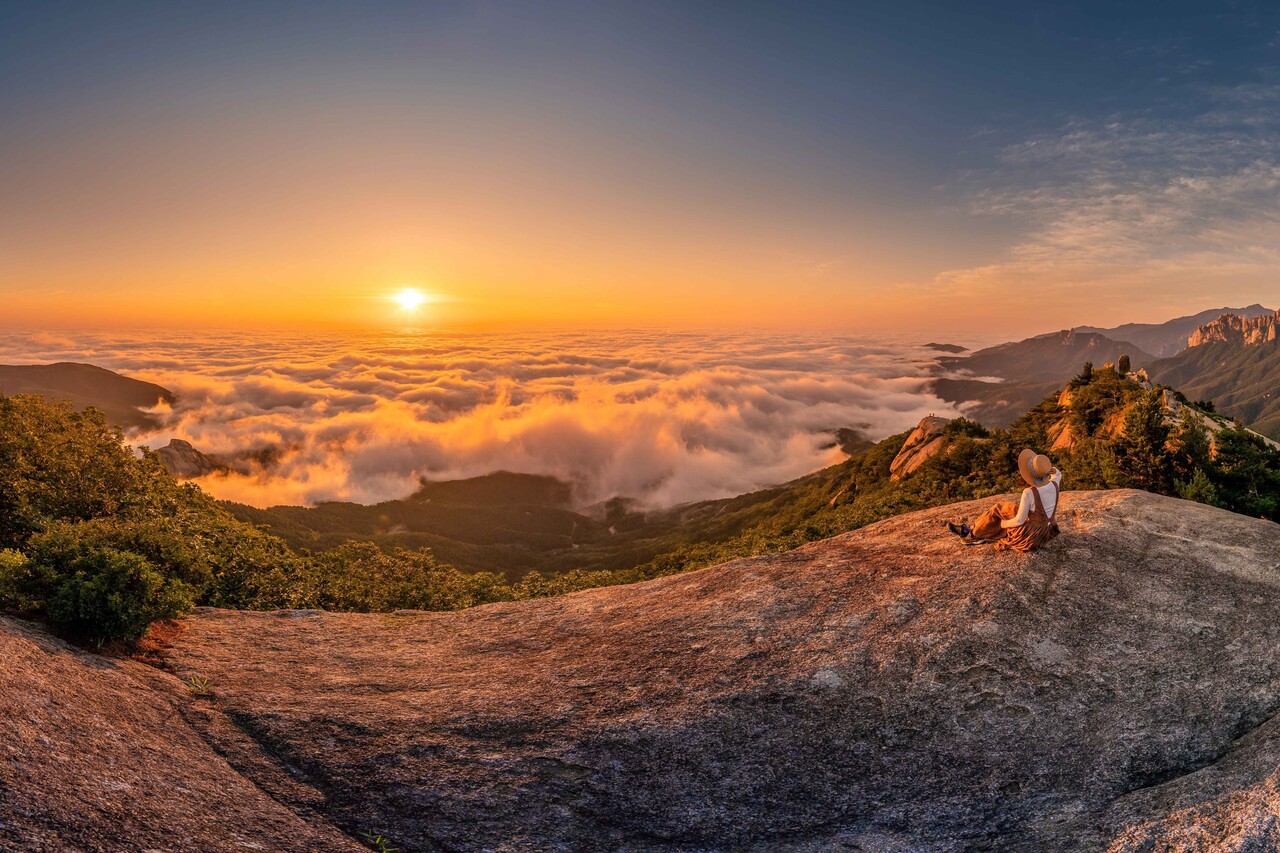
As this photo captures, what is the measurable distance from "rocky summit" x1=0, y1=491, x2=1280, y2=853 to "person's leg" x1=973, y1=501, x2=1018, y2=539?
1.85ft

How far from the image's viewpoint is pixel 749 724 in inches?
436

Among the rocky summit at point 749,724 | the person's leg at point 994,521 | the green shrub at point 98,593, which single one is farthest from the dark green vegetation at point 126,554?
the person's leg at point 994,521

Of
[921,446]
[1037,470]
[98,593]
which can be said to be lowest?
[921,446]

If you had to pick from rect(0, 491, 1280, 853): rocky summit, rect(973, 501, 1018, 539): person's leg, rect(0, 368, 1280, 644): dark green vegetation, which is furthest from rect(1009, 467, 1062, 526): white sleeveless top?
rect(0, 368, 1280, 644): dark green vegetation

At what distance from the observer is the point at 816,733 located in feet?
35.6

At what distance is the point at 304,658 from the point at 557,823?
9087mm

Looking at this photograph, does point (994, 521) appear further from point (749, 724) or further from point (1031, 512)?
point (749, 724)

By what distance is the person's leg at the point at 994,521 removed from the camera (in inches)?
601

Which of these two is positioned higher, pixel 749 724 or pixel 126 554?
pixel 126 554

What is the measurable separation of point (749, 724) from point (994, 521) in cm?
903

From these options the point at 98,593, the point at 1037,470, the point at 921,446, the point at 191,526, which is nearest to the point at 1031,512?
the point at 1037,470

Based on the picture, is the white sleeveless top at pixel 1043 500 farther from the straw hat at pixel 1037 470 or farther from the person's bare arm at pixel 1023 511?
the straw hat at pixel 1037 470

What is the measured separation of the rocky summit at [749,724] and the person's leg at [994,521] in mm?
565

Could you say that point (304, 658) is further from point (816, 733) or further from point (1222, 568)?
point (1222, 568)
